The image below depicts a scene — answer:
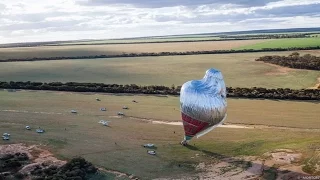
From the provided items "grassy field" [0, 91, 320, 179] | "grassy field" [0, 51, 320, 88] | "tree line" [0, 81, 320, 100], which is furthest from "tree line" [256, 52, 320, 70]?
"grassy field" [0, 91, 320, 179]

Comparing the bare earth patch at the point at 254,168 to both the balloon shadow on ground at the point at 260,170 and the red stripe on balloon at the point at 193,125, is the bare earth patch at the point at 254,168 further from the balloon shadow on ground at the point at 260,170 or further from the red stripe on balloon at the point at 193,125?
the red stripe on balloon at the point at 193,125

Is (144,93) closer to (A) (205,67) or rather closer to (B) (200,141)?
(B) (200,141)

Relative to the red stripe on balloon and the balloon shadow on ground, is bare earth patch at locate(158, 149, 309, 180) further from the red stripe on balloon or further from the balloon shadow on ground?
the red stripe on balloon

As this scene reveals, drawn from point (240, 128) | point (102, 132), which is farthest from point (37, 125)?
point (240, 128)

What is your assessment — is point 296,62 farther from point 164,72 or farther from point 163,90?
point 163,90

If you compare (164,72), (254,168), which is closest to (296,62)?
(164,72)
